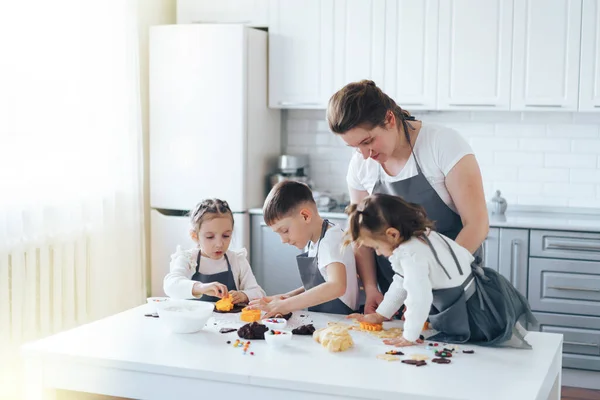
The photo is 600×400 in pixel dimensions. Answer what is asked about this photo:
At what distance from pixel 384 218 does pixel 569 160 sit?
300 cm

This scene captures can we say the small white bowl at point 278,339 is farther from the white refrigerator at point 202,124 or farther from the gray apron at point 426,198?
the white refrigerator at point 202,124

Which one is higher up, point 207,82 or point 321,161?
point 207,82

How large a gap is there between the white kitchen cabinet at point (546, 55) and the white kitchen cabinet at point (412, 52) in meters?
0.47

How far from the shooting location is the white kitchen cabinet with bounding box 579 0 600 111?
14.4 feet

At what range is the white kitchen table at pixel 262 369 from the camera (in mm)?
1918

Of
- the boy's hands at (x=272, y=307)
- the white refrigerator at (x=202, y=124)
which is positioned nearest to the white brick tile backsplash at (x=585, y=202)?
the white refrigerator at (x=202, y=124)

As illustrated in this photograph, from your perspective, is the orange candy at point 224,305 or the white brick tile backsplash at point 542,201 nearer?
the orange candy at point 224,305

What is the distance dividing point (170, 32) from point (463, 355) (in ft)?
10.7

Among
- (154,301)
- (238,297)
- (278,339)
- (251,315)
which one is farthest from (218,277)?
(278,339)

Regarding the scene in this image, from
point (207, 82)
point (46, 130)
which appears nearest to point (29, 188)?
point (46, 130)

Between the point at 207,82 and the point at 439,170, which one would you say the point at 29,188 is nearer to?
the point at 207,82

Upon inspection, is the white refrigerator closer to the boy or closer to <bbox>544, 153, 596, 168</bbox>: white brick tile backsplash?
<bbox>544, 153, 596, 168</bbox>: white brick tile backsplash

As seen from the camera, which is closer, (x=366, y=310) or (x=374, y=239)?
(x=374, y=239)

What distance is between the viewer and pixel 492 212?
15.4 feet
